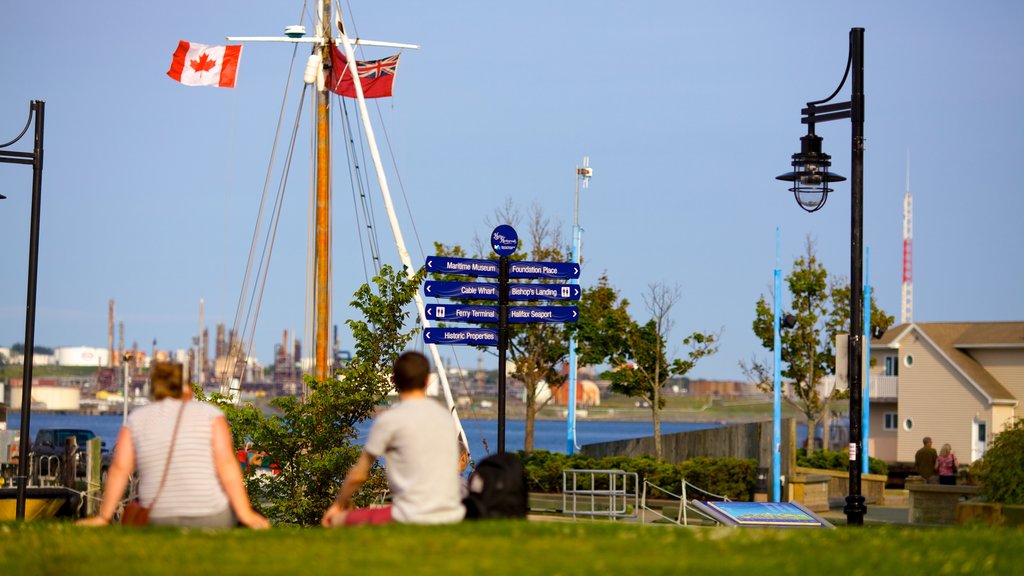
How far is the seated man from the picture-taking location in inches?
349

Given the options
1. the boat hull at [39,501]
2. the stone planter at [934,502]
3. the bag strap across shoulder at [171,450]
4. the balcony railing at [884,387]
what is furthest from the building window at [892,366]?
the bag strap across shoulder at [171,450]

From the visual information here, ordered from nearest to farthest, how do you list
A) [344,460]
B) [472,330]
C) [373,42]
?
[472,330]
[344,460]
[373,42]

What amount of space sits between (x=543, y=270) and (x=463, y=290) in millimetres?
1155

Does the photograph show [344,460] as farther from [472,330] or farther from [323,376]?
[323,376]

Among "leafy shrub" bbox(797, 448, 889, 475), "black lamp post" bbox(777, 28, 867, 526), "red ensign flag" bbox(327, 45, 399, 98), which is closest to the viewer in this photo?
"black lamp post" bbox(777, 28, 867, 526)

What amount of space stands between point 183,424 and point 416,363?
58.5 inches

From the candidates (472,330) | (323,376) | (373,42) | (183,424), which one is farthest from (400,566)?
(373,42)

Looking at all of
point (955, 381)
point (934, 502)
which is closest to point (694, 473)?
point (934, 502)

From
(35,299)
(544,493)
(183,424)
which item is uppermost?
(35,299)

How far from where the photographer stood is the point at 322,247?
1051 inches

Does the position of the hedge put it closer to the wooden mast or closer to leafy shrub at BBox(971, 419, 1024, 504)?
the wooden mast

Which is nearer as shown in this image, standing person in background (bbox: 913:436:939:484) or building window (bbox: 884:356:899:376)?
standing person in background (bbox: 913:436:939:484)

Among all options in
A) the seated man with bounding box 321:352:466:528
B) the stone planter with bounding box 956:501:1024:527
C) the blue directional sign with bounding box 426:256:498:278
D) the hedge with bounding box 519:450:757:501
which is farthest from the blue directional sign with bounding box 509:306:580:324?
the hedge with bounding box 519:450:757:501

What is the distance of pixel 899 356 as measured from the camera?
60.8 meters
